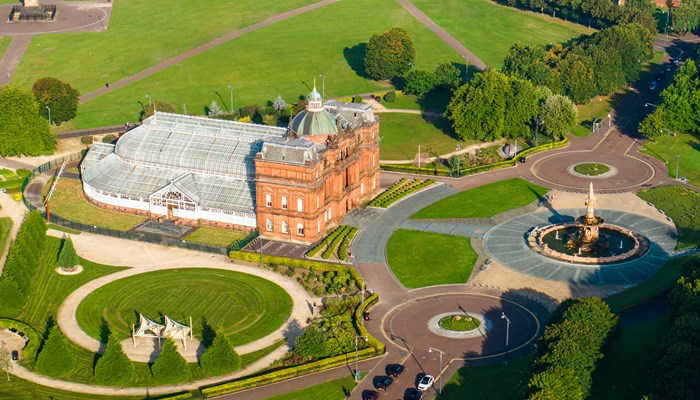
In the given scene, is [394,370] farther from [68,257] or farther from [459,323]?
[68,257]

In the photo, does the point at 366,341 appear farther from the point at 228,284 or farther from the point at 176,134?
the point at 176,134

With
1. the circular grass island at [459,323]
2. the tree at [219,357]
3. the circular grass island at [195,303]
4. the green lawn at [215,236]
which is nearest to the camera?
the tree at [219,357]

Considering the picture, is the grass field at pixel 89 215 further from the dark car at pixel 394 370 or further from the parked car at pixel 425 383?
the parked car at pixel 425 383

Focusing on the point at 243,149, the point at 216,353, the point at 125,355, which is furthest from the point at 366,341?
the point at 243,149

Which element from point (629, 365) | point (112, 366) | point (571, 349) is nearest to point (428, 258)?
point (629, 365)

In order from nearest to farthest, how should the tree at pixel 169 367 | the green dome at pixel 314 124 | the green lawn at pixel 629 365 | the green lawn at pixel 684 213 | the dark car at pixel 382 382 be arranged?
the green lawn at pixel 629 365, the dark car at pixel 382 382, the tree at pixel 169 367, the green lawn at pixel 684 213, the green dome at pixel 314 124

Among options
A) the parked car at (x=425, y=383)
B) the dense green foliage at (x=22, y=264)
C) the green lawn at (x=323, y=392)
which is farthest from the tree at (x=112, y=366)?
the parked car at (x=425, y=383)
